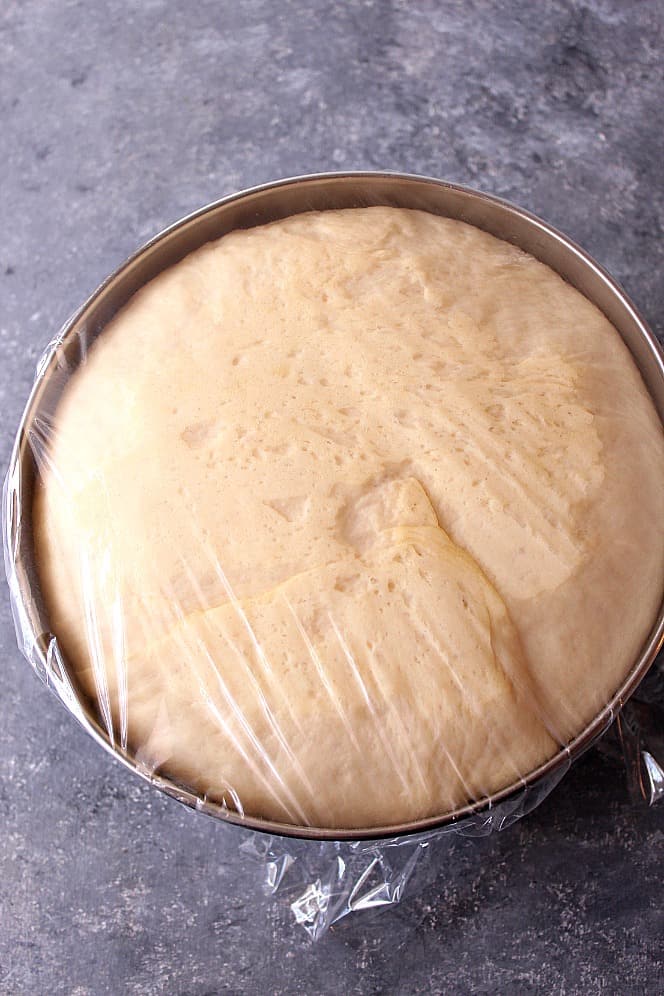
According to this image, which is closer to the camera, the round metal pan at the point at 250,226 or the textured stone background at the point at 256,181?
the round metal pan at the point at 250,226

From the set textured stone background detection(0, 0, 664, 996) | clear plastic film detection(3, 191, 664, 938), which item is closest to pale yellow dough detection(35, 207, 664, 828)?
clear plastic film detection(3, 191, 664, 938)

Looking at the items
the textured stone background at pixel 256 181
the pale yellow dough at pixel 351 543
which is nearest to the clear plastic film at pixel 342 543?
the pale yellow dough at pixel 351 543

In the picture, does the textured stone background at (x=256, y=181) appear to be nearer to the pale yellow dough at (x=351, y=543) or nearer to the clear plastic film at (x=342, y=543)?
the clear plastic film at (x=342, y=543)

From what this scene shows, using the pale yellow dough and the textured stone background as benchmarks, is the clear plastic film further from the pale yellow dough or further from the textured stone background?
the textured stone background

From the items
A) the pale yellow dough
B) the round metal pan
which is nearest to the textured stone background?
the round metal pan

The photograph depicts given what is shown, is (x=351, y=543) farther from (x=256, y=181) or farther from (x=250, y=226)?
(x=256, y=181)

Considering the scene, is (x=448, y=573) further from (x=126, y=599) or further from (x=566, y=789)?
(x=566, y=789)

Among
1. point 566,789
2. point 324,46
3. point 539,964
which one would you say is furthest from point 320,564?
point 324,46

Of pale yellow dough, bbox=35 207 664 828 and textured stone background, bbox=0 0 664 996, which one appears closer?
pale yellow dough, bbox=35 207 664 828
